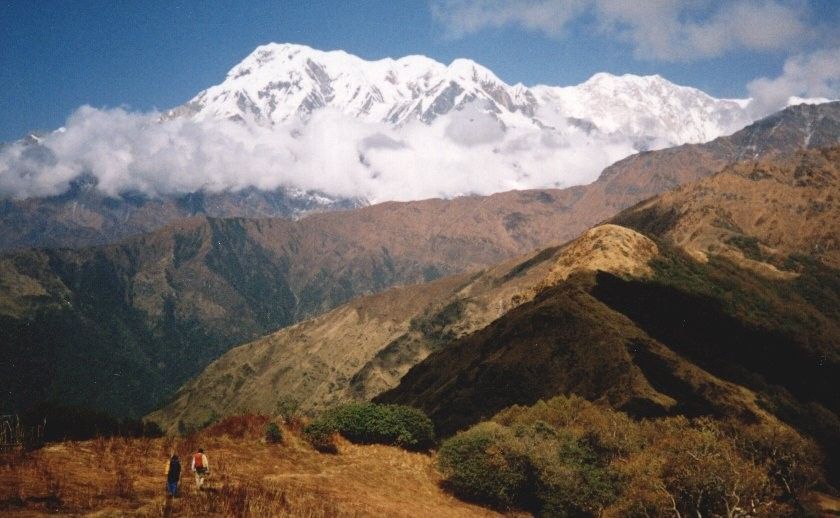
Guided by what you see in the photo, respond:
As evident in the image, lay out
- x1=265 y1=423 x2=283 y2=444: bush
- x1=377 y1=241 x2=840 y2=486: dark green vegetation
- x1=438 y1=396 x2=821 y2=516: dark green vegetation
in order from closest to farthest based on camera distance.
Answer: x1=438 y1=396 x2=821 y2=516: dark green vegetation, x1=265 y1=423 x2=283 y2=444: bush, x1=377 y1=241 x2=840 y2=486: dark green vegetation

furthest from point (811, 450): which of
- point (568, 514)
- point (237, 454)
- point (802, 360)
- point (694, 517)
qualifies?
point (802, 360)

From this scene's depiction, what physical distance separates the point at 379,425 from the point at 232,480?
13436 millimetres

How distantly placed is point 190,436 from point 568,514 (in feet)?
69.8

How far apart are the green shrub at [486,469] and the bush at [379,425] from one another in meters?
4.61

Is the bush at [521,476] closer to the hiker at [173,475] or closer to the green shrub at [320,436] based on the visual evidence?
the green shrub at [320,436]

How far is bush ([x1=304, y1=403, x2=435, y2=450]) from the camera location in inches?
1491

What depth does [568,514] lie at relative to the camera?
32219 mm

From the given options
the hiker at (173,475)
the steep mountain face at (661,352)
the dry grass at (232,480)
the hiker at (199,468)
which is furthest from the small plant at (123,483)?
the steep mountain face at (661,352)

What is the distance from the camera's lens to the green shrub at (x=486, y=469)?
1289 inches

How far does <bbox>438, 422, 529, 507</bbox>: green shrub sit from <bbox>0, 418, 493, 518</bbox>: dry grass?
1.13m

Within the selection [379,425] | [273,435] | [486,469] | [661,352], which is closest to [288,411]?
[273,435]

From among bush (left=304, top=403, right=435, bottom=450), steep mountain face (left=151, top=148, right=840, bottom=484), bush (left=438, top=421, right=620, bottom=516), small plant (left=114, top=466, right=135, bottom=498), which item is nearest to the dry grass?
small plant (left=114, top=466, right=135, bottom=498)

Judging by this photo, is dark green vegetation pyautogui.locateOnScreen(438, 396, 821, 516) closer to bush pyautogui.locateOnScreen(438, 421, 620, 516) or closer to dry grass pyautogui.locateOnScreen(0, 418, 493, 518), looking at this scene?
bush pyautogui.locateOnScreen(438, 421, 620, 516)

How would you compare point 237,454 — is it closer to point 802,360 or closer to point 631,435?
point 631,435
